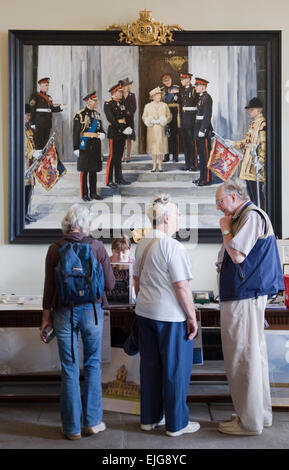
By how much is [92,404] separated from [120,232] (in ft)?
6.64

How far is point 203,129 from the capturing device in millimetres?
5395

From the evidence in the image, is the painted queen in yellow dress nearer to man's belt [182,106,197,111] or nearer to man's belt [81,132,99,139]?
man's belt [182,106,197,111]

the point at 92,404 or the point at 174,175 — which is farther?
the point at 174,175

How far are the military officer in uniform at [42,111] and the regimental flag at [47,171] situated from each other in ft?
0.44

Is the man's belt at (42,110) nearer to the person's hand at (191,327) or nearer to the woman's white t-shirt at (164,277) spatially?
the woman's white t-shirt at (164,277)

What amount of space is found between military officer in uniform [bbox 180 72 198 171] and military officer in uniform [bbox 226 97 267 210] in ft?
1.24

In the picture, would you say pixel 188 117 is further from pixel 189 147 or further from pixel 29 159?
pixel 29 159

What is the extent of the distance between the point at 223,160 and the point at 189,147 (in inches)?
13.6

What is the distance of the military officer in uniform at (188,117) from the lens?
538cm

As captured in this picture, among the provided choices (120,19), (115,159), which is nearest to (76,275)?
(115,159)

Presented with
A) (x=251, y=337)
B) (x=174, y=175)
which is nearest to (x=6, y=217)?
(x=174, y=175)

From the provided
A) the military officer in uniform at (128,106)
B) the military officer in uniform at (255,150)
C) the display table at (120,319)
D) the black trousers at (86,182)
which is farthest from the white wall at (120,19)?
the display table at (120,319)
